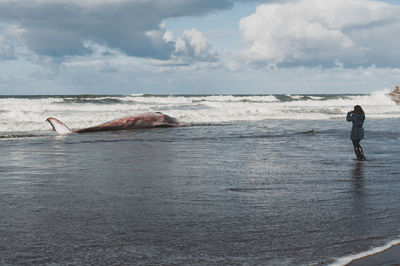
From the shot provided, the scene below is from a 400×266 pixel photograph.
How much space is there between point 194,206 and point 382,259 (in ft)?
8.80

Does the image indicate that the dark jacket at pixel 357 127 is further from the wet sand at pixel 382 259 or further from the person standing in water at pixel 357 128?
the wet sand at pixel 382 259

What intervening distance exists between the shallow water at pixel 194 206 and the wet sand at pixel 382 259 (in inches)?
7.7

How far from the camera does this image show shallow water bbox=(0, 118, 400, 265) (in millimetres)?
4531

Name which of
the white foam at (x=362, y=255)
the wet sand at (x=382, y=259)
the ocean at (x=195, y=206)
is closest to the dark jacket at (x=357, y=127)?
the ocean at (x=195, y=206)

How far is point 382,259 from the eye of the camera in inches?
169

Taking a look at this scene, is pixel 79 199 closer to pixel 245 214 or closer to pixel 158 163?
pixel 245 214

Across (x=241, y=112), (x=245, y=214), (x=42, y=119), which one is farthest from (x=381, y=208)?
(x=241, y=112)

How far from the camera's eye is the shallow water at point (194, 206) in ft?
14.9

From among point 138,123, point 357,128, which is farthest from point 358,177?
point 138,123

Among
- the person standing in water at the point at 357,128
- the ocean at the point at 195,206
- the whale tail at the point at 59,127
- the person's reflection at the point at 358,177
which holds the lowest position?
the ocean at the point at 195,206

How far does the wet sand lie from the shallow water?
0.20 metres

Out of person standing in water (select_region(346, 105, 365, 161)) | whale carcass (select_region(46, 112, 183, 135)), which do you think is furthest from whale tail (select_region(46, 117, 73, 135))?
person standing in water (select_region(346, 105, 365, 161))

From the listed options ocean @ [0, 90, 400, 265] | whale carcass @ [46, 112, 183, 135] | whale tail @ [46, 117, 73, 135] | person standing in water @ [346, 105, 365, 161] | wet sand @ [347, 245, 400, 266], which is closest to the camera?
wet sand @ [347, 245, 400, 266]

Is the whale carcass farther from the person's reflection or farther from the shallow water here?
the person's reflection
